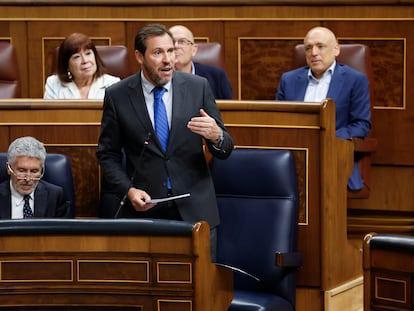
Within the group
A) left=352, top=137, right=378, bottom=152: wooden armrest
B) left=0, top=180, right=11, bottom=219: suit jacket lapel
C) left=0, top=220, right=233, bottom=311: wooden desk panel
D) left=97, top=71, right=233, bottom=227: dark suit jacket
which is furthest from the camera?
left=352, top=137, right=378, bottom=152: wooden armrest

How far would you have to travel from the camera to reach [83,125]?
1760 mm

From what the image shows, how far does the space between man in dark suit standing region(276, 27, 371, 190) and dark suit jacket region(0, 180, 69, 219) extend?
1.97 ft

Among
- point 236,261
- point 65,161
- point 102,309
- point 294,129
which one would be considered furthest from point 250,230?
point 102,309

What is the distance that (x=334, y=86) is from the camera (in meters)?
2.03

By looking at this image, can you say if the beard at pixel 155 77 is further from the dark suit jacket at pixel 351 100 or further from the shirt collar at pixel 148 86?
the dark suit jacket at pixel 351 100

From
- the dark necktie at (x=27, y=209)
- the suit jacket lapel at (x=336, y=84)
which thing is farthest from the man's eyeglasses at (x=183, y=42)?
the dark necktie at (x=27, y=209)

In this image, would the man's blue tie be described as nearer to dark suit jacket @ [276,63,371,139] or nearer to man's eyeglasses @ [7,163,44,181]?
man's eyeglasses @ [7,163,44,181]

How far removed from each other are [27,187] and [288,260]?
16.1 inches

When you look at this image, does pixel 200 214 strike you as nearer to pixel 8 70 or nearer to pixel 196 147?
pixel 196 147

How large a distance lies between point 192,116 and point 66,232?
12.6 inches

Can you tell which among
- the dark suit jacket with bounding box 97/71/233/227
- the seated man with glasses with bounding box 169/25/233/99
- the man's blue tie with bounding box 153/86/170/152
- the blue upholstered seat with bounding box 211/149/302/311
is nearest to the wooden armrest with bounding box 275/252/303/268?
the blue upholstered seat with bounding box 211/149/302/311

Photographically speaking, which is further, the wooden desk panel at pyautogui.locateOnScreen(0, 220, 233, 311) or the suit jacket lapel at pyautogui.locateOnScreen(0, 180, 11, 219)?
the suit jacket lapel at pyautogui.locateOnScreen(0, 180, 11, 219)

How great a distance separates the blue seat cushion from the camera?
1.54 m

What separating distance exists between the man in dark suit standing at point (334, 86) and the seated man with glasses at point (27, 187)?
61 centimetres
